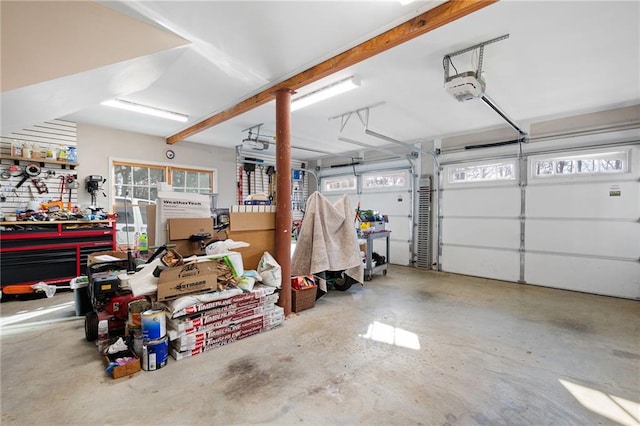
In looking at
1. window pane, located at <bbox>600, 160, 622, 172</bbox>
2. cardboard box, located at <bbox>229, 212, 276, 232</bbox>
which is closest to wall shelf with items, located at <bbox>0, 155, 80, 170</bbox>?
cardboard box, located at <bbox>229, 212, 276, 232</bbox>

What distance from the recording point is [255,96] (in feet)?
13.4

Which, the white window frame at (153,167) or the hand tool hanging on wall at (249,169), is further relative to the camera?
the hand tool hanging on wall at (249,169)

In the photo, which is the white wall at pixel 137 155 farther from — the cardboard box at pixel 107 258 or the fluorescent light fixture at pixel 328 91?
the fluorescent light fixture at pixel 328 91

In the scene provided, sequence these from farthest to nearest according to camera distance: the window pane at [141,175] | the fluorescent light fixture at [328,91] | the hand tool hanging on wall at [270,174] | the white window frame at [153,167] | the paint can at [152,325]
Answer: the hand tool hanging on wall at [270,174] < the window pane at [141,175] < the white window frame at [153,167] < the fluorescent light fixture at [328,91] < the paint can at [152,325]

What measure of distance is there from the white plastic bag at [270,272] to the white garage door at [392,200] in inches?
173

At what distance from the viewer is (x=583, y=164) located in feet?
15.9

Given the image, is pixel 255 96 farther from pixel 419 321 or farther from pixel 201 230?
pixel 419 321

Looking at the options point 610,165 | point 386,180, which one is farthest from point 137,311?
point 610,165

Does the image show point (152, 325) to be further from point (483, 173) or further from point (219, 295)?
point (483, 173)

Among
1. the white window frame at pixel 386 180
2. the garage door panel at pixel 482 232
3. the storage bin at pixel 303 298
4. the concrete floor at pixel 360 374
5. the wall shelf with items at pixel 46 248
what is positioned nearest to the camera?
the concrete floor at pixel 360 374

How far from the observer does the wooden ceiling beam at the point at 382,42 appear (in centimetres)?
221

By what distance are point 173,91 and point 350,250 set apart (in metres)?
3.50

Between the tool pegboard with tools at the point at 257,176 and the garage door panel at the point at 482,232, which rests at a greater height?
the tool pegboard with tools at the point at 257,176

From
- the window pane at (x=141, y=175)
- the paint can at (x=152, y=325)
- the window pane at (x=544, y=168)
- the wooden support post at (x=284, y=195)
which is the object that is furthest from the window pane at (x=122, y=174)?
the window pane at (x=544, y=168)
